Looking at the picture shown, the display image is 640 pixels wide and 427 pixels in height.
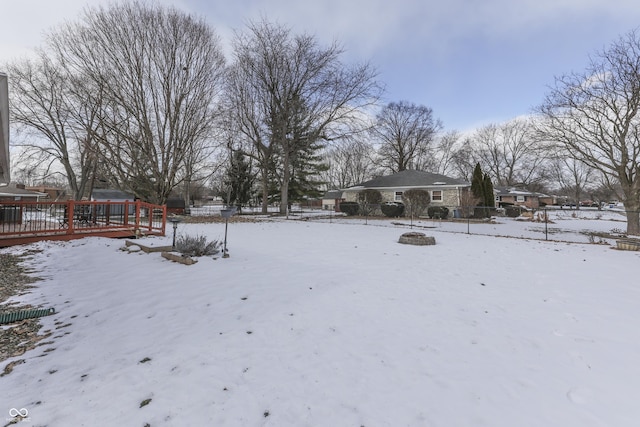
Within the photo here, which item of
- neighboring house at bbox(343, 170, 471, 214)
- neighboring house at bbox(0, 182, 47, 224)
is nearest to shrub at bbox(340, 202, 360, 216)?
neighboring house at bbox(343, 170, 471, 214)

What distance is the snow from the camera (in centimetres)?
202

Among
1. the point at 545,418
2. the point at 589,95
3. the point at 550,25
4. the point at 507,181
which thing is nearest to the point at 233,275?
the point at 545,418

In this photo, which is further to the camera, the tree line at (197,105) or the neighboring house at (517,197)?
the neighboring house at (517,197)

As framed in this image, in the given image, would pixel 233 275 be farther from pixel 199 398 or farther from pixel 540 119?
pixel 540 119

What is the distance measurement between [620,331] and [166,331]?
5279mm

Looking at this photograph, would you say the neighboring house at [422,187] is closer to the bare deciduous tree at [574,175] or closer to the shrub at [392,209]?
the shrub at [392,209]

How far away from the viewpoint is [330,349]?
2828 millimetres

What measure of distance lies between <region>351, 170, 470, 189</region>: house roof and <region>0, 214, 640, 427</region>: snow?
20847 millimetres

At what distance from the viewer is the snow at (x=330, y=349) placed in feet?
6.61

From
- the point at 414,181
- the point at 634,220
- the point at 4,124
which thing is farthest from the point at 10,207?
the point at 634,220

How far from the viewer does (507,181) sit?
53.8 metres

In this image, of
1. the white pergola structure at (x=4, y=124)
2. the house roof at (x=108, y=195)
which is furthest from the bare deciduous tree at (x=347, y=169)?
the white pergola structure at (x=4, y=124)

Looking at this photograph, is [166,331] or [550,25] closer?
[166,331]

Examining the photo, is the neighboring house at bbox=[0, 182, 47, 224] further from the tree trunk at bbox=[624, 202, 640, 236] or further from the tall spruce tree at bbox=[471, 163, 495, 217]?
the tall spruce tree at bbox=[471, 163, 495, 217]
